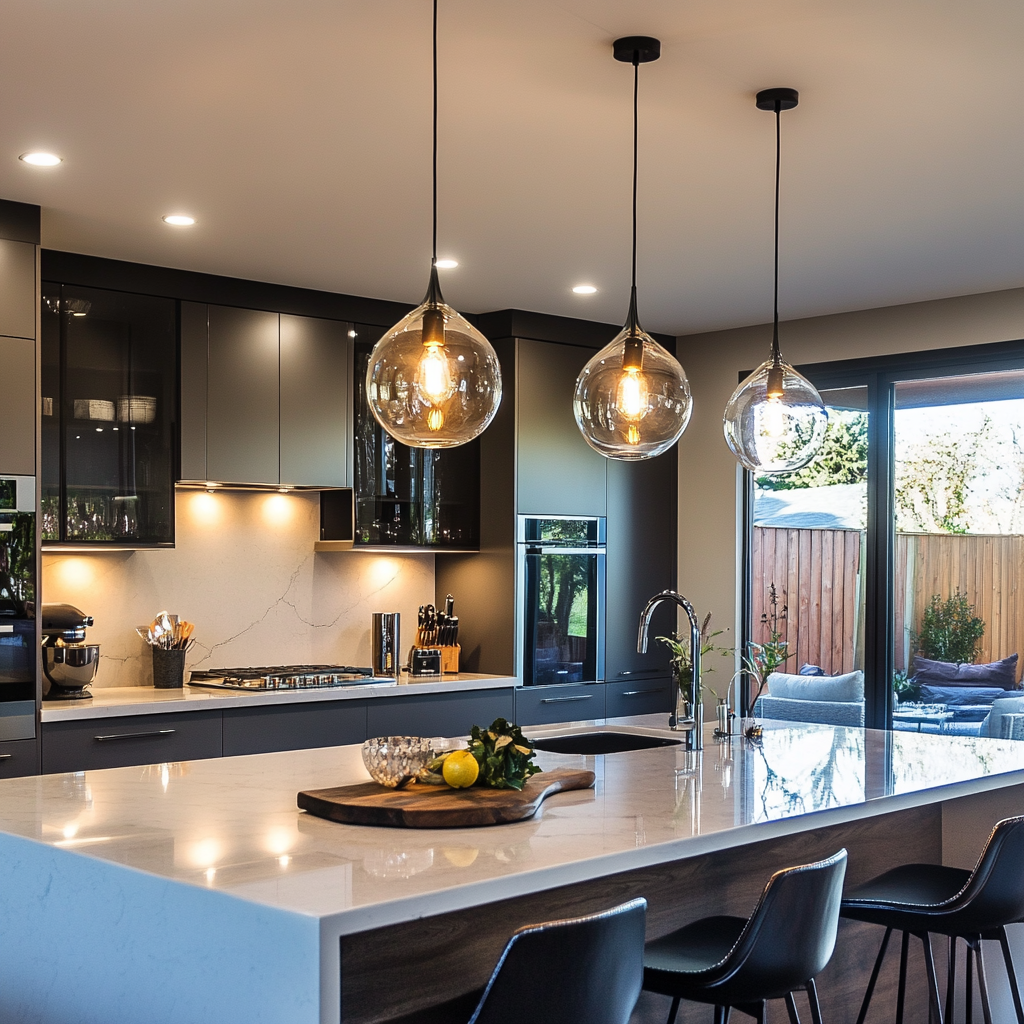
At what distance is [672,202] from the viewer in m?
4.07

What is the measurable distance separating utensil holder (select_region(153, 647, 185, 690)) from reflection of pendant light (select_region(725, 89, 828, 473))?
2.69m

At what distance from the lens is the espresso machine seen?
14.7 ft

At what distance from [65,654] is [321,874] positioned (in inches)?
113

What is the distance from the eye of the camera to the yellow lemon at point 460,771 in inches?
97.9

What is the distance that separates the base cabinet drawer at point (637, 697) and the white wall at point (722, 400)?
1.50 feet

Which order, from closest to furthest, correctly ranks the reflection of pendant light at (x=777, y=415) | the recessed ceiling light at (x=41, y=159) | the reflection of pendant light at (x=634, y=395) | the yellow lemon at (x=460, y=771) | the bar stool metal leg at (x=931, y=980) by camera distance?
1. the yellow lemon at (x=460, y=771)
2. the bar stool metal leg at (x=931, y=980)
3. the reflection of pendant light at (x=634, y=395)
4. the reflection of pendant light at (x=777, y=415)
5. the recessed ceiling light at (x=41, y=159)

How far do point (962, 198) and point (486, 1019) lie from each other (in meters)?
3.17

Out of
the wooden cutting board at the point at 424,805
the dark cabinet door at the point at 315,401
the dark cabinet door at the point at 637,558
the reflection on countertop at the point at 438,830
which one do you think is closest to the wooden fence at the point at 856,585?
the dark cabinet door at the point at 637,558

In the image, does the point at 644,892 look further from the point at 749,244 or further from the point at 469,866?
the point at 749,244

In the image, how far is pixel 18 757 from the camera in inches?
161

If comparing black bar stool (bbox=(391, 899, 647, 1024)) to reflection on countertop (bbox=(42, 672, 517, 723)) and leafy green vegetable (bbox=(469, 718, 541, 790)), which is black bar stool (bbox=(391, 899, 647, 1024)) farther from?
reflection on countertop (bbox=(42, 672, 517, 723))

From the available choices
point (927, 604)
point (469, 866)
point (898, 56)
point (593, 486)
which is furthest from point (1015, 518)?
point (469, 866)

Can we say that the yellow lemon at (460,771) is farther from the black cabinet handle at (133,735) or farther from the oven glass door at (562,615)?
the oven glass door at (562,615)

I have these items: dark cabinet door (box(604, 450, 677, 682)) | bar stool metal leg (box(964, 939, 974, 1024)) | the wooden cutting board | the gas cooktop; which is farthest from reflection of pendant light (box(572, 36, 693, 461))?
dark cabinet door (box(604, 450, 677, 682))
